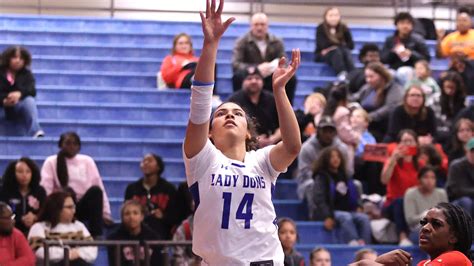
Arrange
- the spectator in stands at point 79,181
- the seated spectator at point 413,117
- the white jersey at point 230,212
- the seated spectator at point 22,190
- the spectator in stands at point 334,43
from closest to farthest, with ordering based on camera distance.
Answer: the white jersey at point 230,212 → the seated spectator at point 22,190 → the spectator in stands at point 79,181 → the seated spectator at point 413,117 → the spectator in stands at point 334,43

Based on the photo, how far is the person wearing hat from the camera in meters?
11.9

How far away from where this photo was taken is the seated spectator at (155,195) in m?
11.3

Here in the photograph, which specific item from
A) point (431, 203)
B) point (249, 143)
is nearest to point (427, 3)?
point (431, 203)

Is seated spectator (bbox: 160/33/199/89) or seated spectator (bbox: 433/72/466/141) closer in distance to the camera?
seated spectator (bbox: 433/72/466/141)

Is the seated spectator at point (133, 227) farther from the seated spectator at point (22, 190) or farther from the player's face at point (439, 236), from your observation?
the player's face at point (439, 236)

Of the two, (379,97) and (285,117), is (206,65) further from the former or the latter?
(379,97)

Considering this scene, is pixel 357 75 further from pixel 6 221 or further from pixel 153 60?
pixel 6 221

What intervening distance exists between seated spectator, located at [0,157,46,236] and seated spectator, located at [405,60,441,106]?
15.8 ft

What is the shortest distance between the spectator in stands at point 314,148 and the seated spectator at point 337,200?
0.27 metres

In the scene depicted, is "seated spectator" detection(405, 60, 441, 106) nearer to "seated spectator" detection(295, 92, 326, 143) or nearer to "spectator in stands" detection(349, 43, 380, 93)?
"spectator in stands" detection(349, 43, 380, 93)

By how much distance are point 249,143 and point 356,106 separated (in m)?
6.71

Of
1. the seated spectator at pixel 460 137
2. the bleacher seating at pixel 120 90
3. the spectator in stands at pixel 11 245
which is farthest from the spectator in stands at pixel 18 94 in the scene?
the seated spectator at pixel 460 137

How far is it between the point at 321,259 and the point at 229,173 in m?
4.08

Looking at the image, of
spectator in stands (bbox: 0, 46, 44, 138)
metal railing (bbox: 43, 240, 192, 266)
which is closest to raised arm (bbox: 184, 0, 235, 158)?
metal railing (bbox: 43, 240, 192, 266)
